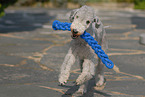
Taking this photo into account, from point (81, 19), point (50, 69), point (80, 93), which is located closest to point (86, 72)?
point (80, 93)

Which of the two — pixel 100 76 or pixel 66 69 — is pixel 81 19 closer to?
pixel 66 69

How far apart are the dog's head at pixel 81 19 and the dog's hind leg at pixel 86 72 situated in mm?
536

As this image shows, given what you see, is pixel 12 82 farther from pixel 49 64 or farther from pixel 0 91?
pixel 49 64

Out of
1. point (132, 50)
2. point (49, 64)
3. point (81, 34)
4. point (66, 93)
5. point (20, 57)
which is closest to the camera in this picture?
point (81, 34)

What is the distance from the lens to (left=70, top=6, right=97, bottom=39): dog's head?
385 cm

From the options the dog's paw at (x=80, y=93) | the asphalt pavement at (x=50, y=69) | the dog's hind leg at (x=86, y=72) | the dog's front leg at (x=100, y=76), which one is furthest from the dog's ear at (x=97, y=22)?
the dog's paw at (x=80, y=93)

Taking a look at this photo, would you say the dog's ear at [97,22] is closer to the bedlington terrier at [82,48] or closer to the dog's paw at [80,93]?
the bedlington terrier at [82,48]

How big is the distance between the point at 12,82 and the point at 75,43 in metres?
1.73

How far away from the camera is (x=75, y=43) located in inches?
169

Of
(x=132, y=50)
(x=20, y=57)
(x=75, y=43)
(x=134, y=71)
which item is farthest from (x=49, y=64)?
(x=132, y=50)

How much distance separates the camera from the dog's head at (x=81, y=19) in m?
3.85

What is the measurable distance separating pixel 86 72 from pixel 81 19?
776 mm

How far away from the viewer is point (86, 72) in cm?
411

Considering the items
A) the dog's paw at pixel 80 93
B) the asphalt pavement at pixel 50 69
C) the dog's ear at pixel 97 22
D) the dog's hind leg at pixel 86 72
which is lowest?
the asphalt pavement at pixel 50 69
